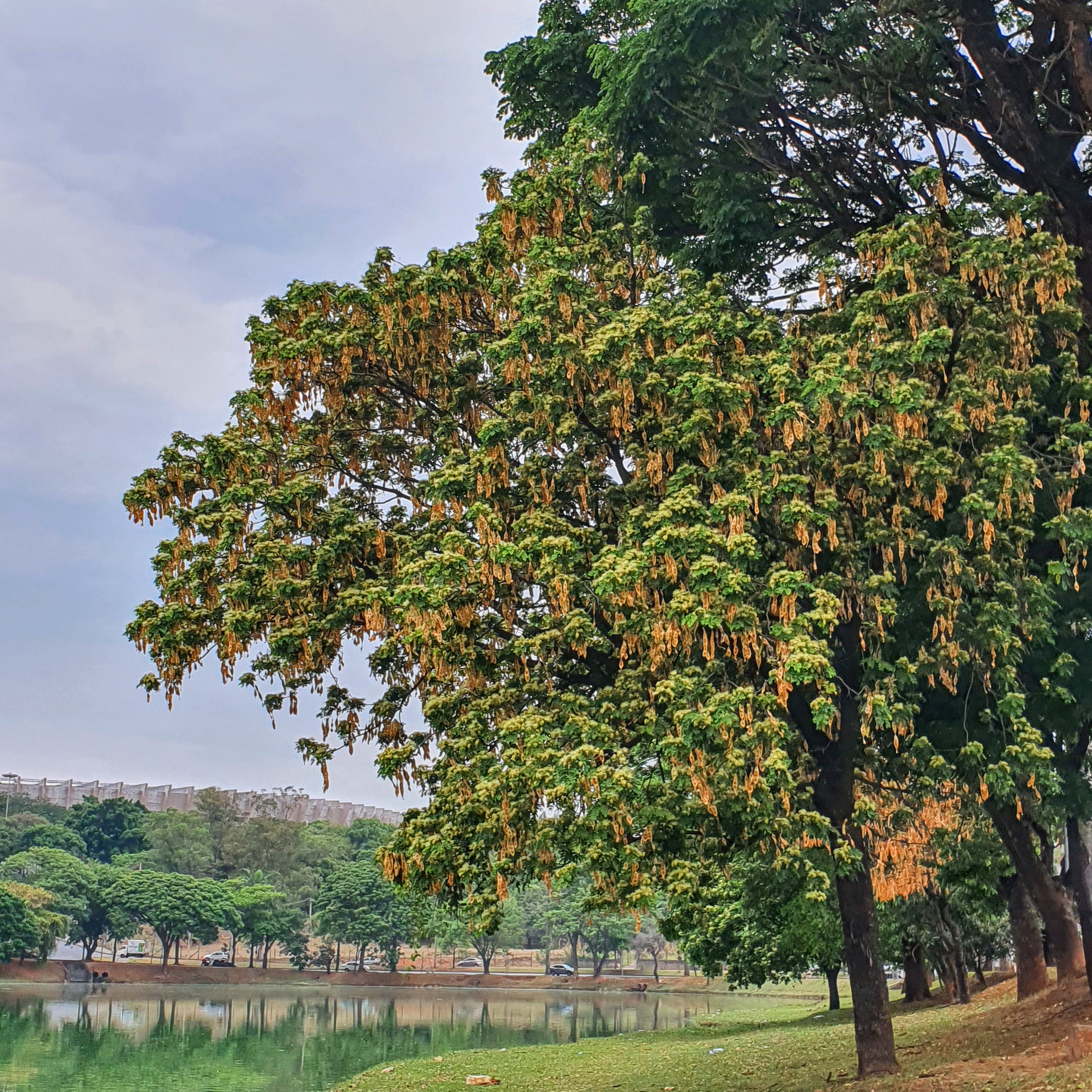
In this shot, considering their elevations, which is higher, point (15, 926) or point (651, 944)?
point (15, 926)

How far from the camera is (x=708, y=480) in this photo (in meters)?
12.8

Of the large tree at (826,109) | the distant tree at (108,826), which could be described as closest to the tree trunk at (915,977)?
the large tree at (826,109)

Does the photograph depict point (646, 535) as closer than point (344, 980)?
Yes

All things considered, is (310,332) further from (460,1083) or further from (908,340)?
(460,1083)

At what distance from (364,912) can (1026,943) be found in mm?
62894

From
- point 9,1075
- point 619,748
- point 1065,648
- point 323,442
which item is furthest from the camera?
point 9,1075

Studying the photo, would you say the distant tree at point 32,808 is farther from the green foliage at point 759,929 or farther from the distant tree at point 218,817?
the green foliage at point 759,929

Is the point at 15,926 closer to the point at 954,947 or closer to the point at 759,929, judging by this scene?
the point at 759,929

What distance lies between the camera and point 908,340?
1283cm

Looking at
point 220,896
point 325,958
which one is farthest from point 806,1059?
point 325,958

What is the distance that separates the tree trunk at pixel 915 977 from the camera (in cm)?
3444

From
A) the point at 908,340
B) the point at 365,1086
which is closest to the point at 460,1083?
the point at 365,1086

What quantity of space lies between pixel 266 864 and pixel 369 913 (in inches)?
730

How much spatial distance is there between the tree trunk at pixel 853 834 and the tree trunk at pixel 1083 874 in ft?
12.7
